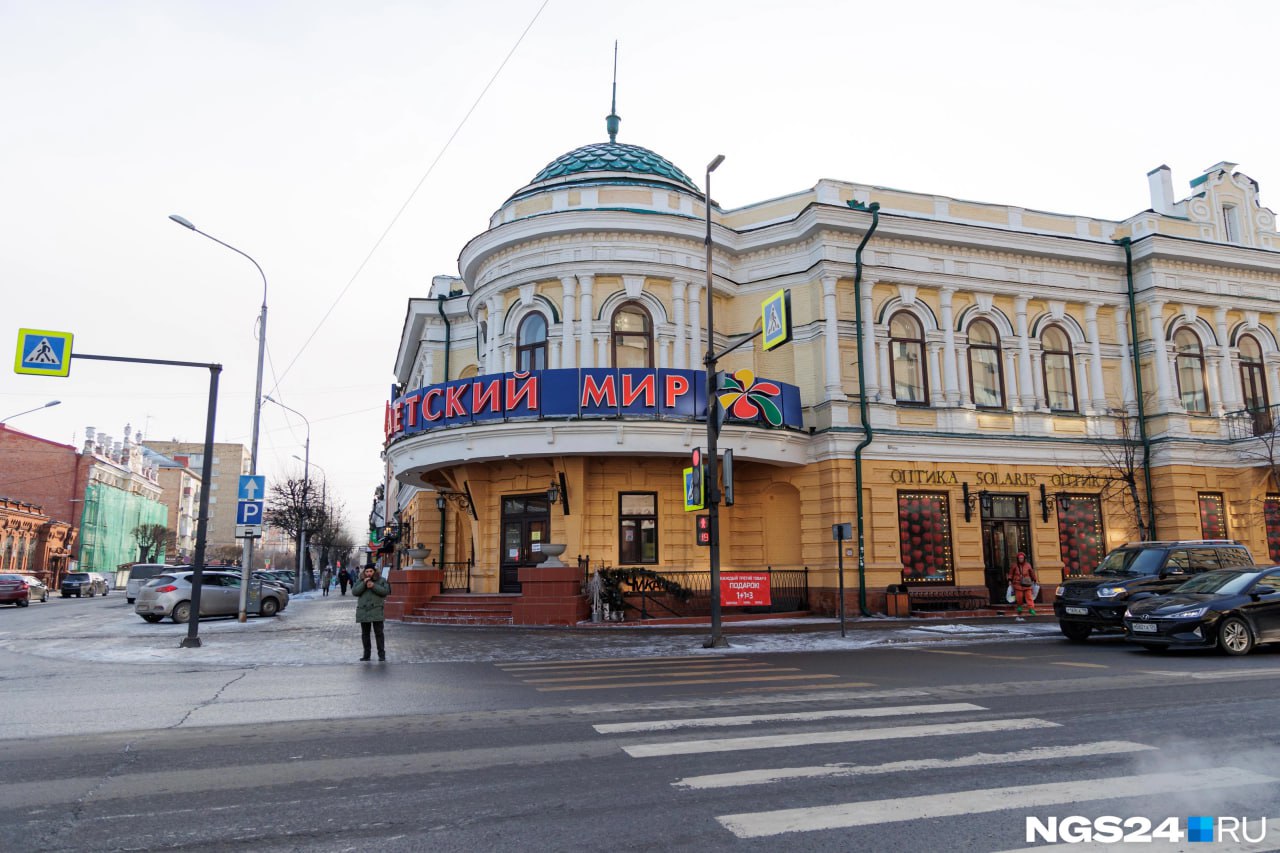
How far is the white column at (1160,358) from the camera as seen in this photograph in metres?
26.5

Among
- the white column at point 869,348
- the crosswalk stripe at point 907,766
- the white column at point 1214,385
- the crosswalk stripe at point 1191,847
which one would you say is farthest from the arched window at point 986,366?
the crosswalk stripe at point 1191,847

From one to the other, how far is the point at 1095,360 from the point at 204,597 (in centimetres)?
2849

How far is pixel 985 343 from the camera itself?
26.4 m

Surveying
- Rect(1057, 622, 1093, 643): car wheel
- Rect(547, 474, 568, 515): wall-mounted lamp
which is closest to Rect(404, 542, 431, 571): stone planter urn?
Rect(547, 474, 568, 515): wall-mounted lamp

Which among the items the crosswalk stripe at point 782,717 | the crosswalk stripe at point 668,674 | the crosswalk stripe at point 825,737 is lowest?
the crosswalk stripe at point 668,674

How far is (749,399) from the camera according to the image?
2277 cm

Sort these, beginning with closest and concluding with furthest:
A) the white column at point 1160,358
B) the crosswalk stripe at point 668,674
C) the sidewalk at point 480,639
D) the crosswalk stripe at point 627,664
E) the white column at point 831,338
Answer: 1. the crosswalk stripe at point 668,674
2. the crosswalk stripe at point 627,664
3. the sidewalk at point 480,639
4. the white column at point 831,338
5. the white column at point 1160,358

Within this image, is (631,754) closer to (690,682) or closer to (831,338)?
(690,682)

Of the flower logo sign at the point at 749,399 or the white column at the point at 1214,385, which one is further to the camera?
the white column at the point at 1214,385

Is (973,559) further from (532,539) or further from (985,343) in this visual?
(532,539)

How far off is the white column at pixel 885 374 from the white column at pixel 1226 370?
39.0 feet

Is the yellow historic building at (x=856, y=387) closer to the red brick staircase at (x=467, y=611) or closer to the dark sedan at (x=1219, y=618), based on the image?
the red brick staircase at (x=467, y=611)

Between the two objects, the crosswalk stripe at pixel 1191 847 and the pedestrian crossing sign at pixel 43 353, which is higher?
the pedestrian crossing sign at pixel 43 353

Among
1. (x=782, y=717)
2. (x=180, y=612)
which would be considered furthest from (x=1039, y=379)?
(x=180, y=612)
